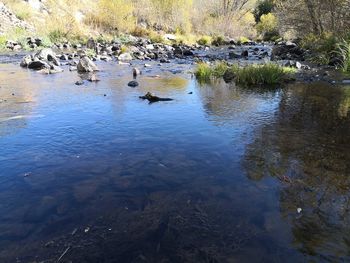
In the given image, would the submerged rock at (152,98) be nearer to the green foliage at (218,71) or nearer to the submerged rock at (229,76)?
the submerged rock at (229,76)

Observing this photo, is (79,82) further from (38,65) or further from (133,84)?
(38,65)

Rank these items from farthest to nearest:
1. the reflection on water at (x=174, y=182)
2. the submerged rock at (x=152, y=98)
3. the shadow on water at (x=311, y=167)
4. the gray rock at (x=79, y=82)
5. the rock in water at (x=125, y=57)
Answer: the rock in water at (x=125, y=57) < the gray rock at (x=79, y=82) < the submerged rock at (x=152, y=98) < the shadow on water at (x=311, y=167) < the reflection on water at (x=174, y=182)

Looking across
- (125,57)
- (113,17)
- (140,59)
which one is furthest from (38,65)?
(113,17)

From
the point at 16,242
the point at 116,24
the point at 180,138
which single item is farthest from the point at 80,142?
the point at 116,24

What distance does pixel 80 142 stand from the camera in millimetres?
6176

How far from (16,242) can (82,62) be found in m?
12.4

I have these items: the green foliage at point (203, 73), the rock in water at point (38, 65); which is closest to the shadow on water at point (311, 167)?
the green foliage at point (203, 73)

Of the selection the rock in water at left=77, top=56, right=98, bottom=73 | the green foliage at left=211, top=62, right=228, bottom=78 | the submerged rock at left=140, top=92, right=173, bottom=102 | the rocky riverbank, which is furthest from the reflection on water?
the rock in water at left=77, top=56, right=98, bottom=73

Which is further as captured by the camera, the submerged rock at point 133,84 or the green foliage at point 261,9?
the green foliage at point 261,9

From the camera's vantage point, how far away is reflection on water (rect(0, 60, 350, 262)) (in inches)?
133

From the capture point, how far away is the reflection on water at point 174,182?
337 centimetres

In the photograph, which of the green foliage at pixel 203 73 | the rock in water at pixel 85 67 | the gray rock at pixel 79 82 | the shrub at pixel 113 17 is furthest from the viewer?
the shrub at pixel 113 17

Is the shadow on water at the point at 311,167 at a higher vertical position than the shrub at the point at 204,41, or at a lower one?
lower

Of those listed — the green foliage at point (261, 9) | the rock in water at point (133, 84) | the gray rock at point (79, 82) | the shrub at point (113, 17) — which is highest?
the green foliage at point (261, 9)
